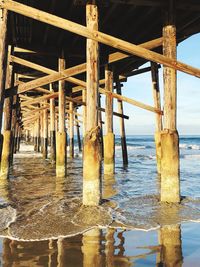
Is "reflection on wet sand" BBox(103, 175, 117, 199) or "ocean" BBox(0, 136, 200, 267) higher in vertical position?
"reflection on wet sand" BBox(103, 175, 117, 199)

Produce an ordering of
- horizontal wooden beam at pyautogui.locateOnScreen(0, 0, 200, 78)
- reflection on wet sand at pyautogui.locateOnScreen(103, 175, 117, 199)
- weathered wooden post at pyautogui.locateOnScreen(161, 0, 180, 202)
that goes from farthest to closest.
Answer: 1. reflection on wet sand at pyautogui.locateOnScreen(103, 175, 117, 199)
2. weathered wooden post at pyautogui.locateOnScreen(161, 0, 180, 202)
3. horizontal wooden beam at pyautogui.locateOnScreen(0, 0, 200, 78)

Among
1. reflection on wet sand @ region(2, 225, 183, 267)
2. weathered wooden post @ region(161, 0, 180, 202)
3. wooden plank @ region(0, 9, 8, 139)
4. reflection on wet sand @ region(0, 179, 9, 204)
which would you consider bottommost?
reflection on wet sand @ region(2, 225, 183, 267)

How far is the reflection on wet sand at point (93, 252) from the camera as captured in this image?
2928mm

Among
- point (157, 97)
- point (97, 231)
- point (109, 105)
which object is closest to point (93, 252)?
point (97, 231)

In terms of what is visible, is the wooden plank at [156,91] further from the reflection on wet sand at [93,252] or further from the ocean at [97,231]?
the reflection on wet sand at [93,252]

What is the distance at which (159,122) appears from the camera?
852 cm

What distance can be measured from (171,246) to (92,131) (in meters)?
2.15

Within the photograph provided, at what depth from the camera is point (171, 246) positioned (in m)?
3.32

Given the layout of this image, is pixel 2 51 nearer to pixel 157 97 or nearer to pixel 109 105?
pixel 109 105

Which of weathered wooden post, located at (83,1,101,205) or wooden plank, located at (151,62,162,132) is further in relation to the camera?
wooden plank, located at (151,62,162,132)

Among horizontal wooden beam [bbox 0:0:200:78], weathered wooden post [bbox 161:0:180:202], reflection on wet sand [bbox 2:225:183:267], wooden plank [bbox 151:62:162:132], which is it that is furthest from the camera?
wooden plank [bbox 151:62:162:132]

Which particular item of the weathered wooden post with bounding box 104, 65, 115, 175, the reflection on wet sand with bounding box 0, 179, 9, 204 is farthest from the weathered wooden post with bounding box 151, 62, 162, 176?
the reflection on wet sand with bounding box 0, 179, 9, 204

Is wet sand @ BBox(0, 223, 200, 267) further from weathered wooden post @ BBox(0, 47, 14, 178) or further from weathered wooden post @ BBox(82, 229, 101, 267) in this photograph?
weathered wooden post @ BBox(0, 47, 14, 178)

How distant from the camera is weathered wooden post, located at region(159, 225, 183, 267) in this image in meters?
2.94
